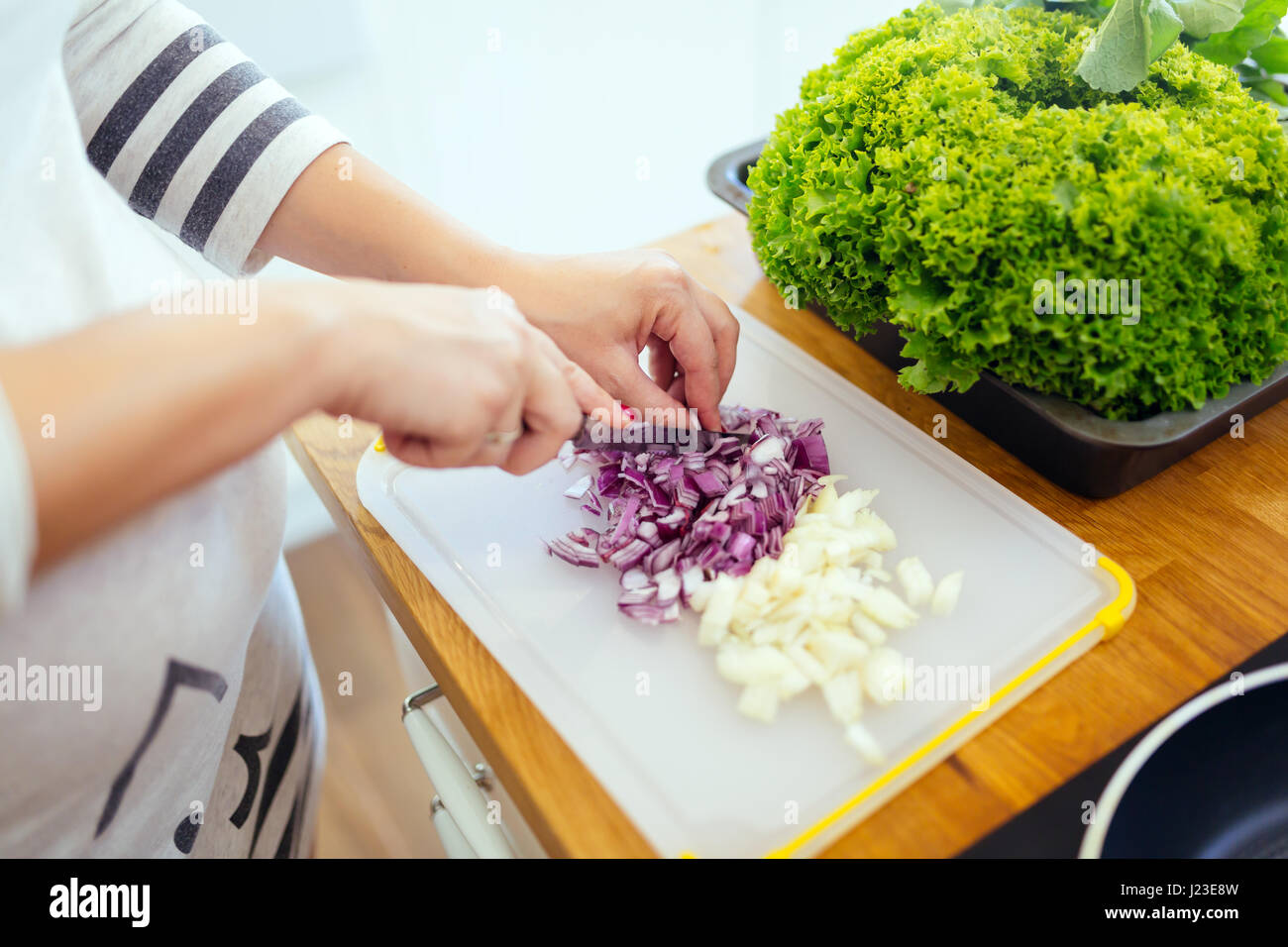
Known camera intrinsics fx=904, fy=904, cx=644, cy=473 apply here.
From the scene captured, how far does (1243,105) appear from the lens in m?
0.82

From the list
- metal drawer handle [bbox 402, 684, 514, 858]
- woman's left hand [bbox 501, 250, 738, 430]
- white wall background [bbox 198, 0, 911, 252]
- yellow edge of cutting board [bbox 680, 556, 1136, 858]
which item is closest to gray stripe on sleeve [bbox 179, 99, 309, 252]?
woman's left hand [bbox 501, 250, 738, 430]

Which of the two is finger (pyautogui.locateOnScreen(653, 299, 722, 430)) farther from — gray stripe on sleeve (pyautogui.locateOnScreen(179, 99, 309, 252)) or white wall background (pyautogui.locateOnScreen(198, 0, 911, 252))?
white wall background (pyautogui.locateOnScreen(198, 0, 911, 252))

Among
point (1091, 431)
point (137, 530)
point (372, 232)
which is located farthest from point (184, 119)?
point (1091, 431)

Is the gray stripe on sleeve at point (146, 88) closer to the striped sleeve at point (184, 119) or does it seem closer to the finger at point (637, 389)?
the striped sleeve at point (184, 119)

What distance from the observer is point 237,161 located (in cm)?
80

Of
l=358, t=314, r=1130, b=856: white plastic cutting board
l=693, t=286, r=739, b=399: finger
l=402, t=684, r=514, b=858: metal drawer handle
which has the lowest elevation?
l=402, t=684, r=514, b=858: metal drawer handle

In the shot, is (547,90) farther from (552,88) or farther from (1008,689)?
(1008,689)

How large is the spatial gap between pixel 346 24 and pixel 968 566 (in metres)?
1.39

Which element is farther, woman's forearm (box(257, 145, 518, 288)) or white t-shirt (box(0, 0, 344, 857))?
woman's forearm (box(257, 145, 518, 288))

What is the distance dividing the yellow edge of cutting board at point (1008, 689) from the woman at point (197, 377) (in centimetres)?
35

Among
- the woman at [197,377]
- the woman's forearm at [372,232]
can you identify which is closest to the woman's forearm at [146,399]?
the woman at [197,377]

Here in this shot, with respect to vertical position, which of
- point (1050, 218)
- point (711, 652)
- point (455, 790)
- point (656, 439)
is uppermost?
point (1050, 218)

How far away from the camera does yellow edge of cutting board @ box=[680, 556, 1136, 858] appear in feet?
2.13

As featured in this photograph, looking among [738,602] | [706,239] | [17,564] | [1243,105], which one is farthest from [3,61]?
[1243,105]
